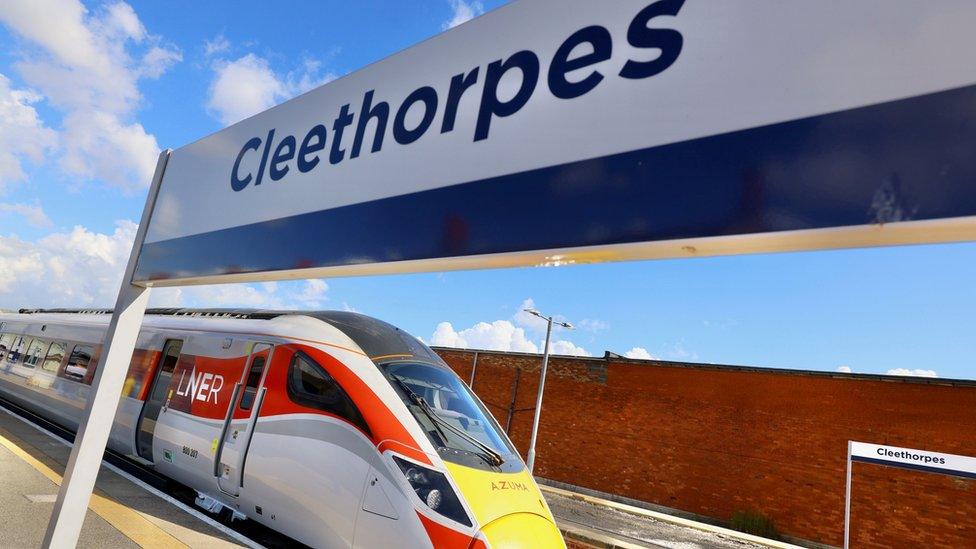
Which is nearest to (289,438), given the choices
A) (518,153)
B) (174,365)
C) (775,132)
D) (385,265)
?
(174,365)

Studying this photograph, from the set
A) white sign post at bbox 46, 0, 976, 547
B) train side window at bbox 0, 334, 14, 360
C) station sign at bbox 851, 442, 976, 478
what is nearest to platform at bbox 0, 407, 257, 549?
white sign post at bbox 46, 0, 976, 547

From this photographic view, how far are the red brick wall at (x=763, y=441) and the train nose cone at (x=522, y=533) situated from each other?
58.6 feet

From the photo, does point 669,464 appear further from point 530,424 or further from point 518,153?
point 518,153

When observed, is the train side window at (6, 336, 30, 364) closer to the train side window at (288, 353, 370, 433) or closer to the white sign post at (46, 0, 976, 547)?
the train side window at (288, 353, 370, 433)

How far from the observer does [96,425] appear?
295 cm

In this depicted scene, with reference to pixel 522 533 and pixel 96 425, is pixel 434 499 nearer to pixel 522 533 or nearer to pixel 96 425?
pixel 522 533

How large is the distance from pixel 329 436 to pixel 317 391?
60cm

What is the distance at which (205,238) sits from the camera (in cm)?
285

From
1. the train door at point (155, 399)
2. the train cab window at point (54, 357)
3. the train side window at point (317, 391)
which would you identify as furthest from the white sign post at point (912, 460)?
the train cab window at point (54, 357)

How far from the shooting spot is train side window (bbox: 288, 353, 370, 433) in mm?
5758

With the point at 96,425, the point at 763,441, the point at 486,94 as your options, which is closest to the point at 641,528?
the point at 763,441

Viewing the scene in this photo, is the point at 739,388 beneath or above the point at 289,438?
above

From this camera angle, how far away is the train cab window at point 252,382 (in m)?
7.01

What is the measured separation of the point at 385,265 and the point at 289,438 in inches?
197
